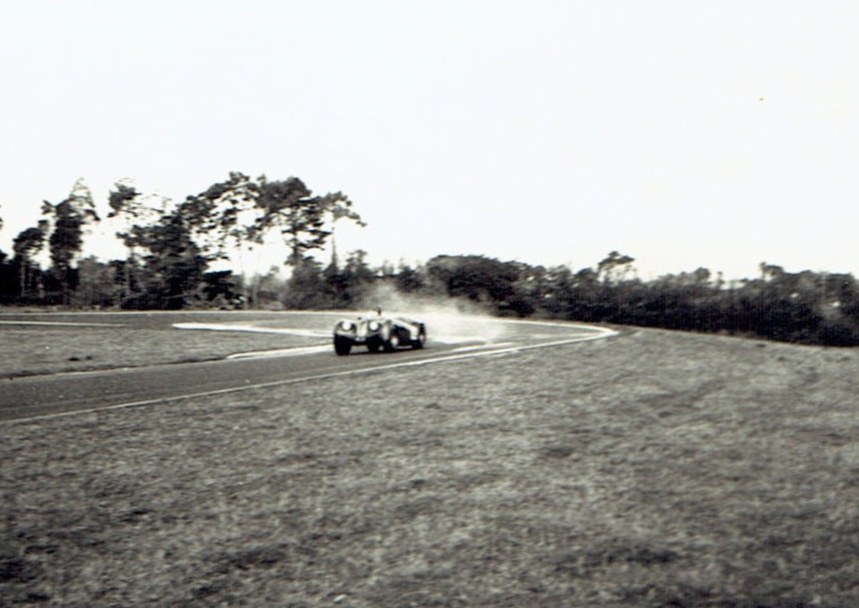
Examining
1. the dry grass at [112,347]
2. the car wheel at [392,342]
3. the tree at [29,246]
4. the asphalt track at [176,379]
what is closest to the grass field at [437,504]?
the asphalt track at [176,379]

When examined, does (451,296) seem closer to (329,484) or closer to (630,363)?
(630,363)

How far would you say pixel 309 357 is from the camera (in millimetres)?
17969

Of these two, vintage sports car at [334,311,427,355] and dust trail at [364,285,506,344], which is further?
dust trail at [364,285,506,344]

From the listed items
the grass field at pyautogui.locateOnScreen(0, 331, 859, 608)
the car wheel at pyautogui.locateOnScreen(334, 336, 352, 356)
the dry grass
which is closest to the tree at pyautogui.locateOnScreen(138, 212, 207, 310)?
the dry grass

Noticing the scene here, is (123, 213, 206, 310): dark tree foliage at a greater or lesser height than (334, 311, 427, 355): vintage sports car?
greater

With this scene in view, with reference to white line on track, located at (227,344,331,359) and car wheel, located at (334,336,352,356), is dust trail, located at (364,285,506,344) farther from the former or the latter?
car wheel, located at (334,336,352,356)

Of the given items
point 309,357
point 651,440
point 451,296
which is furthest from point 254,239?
point 651,440

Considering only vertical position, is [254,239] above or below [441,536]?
above

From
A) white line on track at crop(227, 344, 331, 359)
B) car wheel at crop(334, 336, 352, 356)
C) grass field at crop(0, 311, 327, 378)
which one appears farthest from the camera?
white line on track at crop(227, 344, 331, 359)

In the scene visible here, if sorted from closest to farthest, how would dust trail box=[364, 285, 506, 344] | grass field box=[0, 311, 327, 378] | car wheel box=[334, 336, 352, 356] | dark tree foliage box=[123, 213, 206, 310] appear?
grass field box=[0, 311, 327, 378], car wheel box=[334, 336, 352, 356], dust trail box=[364, 285, 506, 344], dark tree foliage box=[123, 213, 206, 310]

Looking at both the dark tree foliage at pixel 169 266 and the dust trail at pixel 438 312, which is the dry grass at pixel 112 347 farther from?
the dark tree foliage at pixel 169 266

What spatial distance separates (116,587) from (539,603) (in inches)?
86.7

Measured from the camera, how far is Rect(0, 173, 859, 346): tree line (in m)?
35.3

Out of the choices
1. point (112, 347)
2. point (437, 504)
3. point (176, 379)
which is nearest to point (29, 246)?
point (112, 347)
